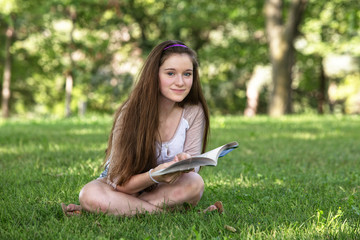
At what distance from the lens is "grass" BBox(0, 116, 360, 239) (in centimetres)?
291

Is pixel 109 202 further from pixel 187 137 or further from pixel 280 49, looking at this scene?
pixel 280 49

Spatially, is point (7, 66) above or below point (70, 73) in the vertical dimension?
above

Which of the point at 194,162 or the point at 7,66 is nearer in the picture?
the point at 194,162

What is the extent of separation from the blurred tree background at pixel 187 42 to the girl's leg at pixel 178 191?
44.6 feet

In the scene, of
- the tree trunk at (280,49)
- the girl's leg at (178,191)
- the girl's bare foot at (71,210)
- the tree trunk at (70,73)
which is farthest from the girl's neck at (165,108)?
the tree trunk at (70,73)

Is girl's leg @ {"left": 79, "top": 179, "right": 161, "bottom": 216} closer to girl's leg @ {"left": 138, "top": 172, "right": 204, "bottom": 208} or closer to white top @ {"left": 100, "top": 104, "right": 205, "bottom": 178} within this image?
girl's leg @ {"left": 138, "top": 172, "right": 204, "bottom": 208}

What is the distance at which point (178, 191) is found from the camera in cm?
345

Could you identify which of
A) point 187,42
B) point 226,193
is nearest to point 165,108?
point 226,193

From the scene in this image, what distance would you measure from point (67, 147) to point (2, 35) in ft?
71.0

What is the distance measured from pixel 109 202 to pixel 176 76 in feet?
3.38

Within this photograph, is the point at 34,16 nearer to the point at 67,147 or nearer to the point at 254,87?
the point at 254,87

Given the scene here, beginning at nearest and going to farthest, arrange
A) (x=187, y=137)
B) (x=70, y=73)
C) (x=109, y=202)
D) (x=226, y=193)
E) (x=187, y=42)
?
(x=109, y=202), (x=187, y=137), (x=226, y=193), (x=70, y=73), (x=187, y=42)

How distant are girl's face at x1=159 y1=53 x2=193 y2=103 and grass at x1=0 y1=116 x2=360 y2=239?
877 mm

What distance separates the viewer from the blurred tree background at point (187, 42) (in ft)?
62.1
